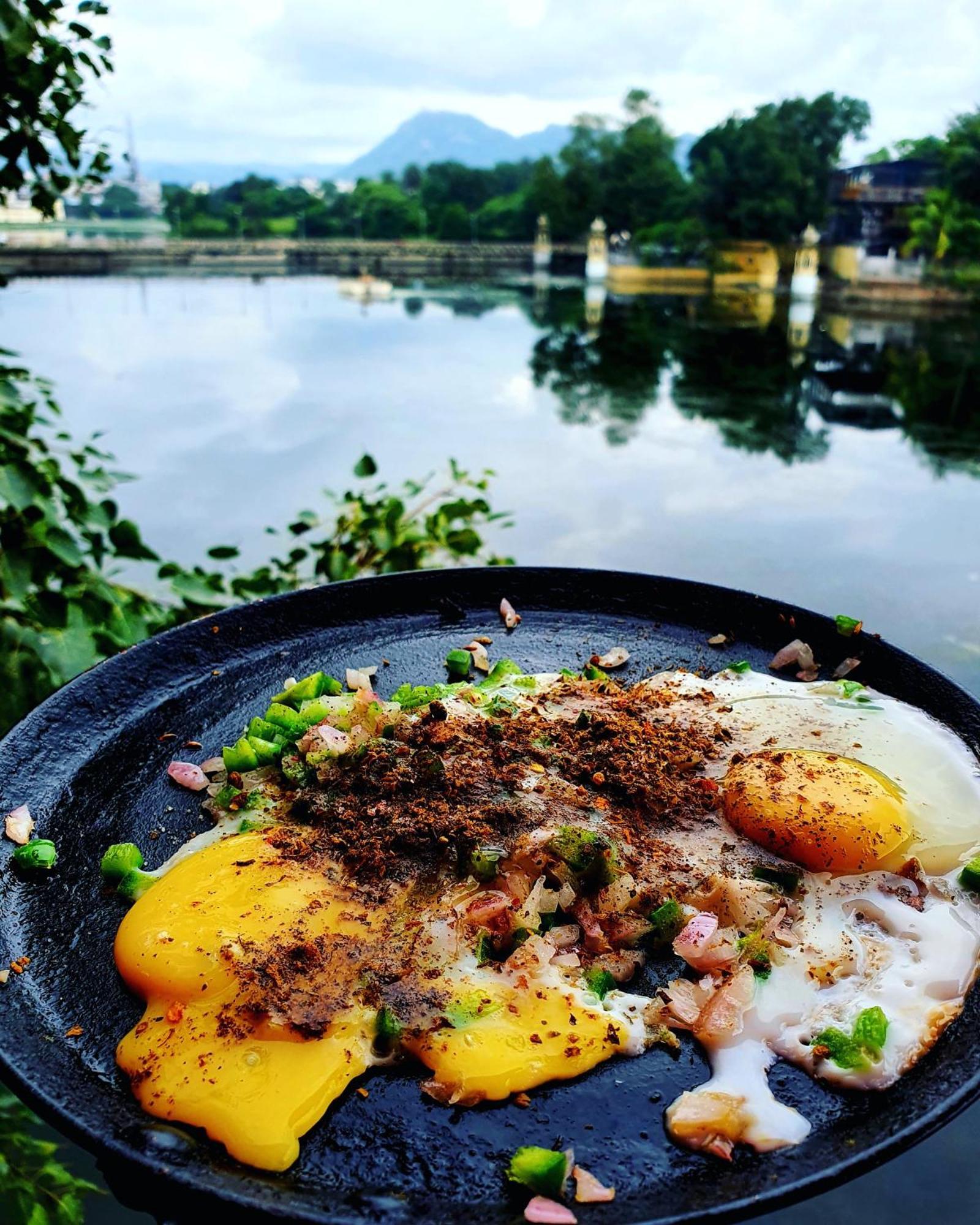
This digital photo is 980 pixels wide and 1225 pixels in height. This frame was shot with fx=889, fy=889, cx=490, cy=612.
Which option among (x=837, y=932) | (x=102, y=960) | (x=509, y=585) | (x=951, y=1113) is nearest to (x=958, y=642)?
(x=509, y=585)

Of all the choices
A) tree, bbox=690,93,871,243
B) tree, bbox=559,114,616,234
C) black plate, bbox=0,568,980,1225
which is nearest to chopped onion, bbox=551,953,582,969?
black plate, bbox=0,568,980,1225

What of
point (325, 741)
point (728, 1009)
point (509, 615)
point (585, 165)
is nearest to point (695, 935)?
point (728, 1009)

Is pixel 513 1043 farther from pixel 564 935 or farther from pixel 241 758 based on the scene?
pixel 241 758

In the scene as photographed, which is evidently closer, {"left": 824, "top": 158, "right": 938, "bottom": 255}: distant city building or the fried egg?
the fried egg

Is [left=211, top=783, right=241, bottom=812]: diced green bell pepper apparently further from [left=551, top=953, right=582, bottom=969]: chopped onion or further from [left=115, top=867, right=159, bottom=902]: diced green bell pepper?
[left=551, top=953, right=582, bottom=969]: chopped onion

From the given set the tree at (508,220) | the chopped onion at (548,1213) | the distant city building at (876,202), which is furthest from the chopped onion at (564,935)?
the tree at (508,220)

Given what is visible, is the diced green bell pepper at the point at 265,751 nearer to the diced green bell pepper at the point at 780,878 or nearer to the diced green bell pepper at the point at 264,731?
the diced green bell pepper at the point at 264,731
